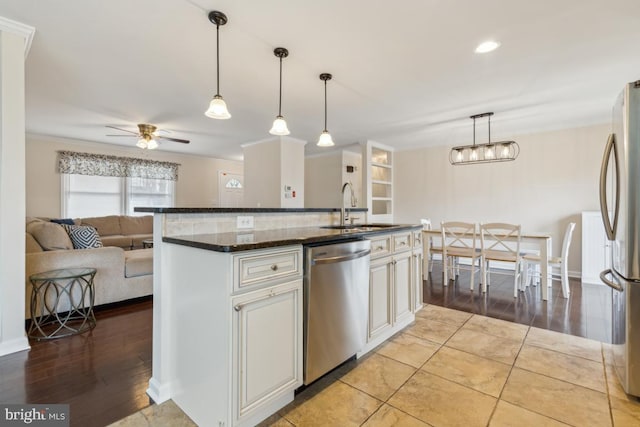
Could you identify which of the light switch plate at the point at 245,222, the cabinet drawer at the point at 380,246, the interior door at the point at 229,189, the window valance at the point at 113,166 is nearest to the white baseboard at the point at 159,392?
the light switch plate at the point at 245,222

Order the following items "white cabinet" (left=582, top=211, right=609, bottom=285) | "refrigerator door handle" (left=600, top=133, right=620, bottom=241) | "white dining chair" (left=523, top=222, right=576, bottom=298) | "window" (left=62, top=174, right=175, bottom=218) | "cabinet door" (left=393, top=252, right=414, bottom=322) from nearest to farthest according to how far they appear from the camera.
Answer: "refrigerator door handle" (left=600, top=133, right=620, bottom=241)
"cabinet door" (left=393, top=252, right=414, bottom=322)
"white dining chair" (left=523, top=222, right=576, bottom=298)
"white cabinet" (left=582, top=211, right=609, bottom=285)
"window" (left=62, top=174, right=175, bottom=218)

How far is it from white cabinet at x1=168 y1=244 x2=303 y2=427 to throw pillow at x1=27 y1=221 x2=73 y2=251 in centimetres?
228

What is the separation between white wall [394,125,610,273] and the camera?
449 cm

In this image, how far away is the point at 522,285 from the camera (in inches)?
153

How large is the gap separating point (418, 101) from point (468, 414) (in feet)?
10.5

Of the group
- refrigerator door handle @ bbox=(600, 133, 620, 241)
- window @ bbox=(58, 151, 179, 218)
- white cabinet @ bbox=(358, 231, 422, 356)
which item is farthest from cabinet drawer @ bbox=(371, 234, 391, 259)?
window @ bbox=(58, 151, 179, 218)

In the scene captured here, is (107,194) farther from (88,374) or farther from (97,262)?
(88,374)

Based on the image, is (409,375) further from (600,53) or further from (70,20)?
(70,20)

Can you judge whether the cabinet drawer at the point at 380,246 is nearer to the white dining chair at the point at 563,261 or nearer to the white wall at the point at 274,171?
the white dining chair at the point at 563,261

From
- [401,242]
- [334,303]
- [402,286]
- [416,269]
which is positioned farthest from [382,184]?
[334,303]

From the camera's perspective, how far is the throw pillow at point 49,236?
2916 mm

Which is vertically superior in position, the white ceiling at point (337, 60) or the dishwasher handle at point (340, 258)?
the white ceiling at point (337, 60)

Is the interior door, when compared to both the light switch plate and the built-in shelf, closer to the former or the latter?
the built-in shelf

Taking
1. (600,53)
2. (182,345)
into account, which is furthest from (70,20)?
(600,53)
